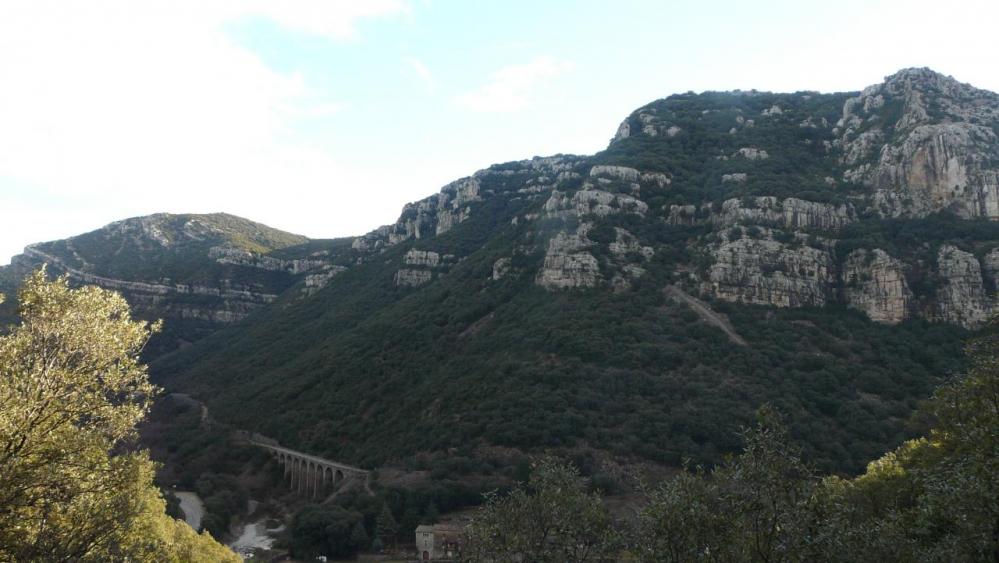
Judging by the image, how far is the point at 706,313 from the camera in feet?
258

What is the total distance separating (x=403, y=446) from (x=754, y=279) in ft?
185

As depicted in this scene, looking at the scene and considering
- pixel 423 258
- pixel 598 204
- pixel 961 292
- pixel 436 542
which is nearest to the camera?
pixel 436 542

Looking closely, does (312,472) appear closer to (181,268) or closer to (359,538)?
(359,538)

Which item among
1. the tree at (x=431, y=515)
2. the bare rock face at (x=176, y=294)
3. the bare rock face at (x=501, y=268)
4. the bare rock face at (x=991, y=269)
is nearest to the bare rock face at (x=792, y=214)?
the bare rock face at (x=991, y=269)

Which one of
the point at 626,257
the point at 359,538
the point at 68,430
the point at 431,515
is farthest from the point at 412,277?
the point at 68,430

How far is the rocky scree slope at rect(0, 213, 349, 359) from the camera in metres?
146

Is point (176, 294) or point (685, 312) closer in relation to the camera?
point (685, 312)

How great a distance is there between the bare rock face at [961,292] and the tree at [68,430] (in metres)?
89.3

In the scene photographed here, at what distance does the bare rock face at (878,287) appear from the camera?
240ft

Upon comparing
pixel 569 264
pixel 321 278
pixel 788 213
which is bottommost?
pixel 321 278

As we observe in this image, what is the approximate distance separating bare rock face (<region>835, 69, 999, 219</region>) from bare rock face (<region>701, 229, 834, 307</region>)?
17132mm

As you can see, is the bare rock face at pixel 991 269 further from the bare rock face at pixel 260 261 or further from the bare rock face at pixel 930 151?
the bare rock face at pixel 260 261

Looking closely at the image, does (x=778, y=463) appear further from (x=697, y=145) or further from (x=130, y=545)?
(x=697, y=145)

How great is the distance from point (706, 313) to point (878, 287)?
76.6ft
